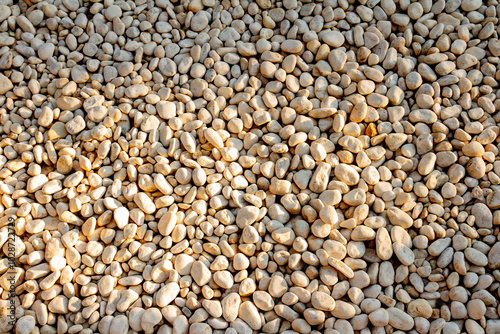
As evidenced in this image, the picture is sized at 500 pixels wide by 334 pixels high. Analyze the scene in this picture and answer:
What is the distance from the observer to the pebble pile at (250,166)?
113cm

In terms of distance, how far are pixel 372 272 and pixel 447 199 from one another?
0.99 feet

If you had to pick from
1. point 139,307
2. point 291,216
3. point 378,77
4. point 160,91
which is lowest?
point 139,307

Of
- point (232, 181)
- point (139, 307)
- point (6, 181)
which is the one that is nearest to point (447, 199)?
point (232, 181)

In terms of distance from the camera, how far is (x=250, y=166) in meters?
1.29

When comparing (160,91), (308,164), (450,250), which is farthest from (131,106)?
(450,250)

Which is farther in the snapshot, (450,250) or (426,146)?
(426,146)

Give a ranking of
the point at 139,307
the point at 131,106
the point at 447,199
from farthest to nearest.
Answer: the point at 131,106, the point at 447,199, the point at 139,307

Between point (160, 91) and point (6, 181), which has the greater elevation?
point (160, 91)

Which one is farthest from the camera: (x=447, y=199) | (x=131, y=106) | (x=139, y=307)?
(x=131, y=106)

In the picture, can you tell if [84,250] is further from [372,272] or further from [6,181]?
[372,272]

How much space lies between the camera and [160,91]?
1.38 metres

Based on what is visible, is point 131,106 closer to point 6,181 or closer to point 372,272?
point 6,181

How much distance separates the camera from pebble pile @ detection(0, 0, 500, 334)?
3.69 feet

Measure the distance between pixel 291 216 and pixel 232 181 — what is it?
0.19 metres
